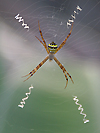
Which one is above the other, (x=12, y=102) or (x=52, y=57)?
(x=52, y=57)

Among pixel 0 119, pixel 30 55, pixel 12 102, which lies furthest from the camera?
pixel 30 55

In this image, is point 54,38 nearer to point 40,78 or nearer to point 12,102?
point 40,78

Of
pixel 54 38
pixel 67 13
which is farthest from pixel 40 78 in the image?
pixel 67 13

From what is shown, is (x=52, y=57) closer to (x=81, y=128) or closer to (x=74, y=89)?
(x=74, y=89)

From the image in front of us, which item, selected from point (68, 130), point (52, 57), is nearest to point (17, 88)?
point (52, 57)

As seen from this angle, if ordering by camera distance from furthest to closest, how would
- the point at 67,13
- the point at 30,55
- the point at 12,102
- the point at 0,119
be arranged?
the point at 30,55
the point at 67,13
the point at 12,102
the point at 0,119

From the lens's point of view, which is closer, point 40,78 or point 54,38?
point 54,38

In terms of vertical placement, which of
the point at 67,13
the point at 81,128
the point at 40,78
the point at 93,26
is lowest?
the point at 81,128
